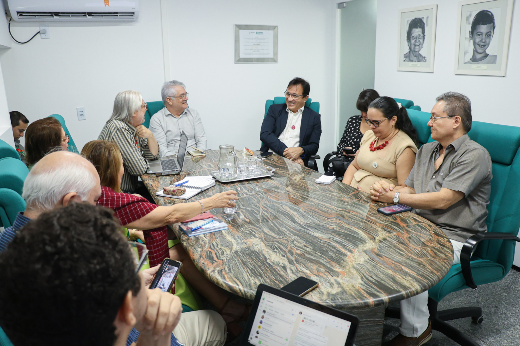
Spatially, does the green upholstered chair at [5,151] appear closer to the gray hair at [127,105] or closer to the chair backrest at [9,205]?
the chair backrest at [9,205]

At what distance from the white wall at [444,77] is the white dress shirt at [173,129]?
6.44 ft

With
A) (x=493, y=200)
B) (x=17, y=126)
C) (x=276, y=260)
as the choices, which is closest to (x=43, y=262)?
(x=276, y=260)

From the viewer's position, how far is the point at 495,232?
197 centimetres

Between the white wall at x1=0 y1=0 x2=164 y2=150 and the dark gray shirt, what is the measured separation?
3.18 metres

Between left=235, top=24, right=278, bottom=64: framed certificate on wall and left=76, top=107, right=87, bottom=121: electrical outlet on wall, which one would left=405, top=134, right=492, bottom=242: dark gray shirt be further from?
left=76, top=107, right=87, bottom=121: electrical outlet on wall

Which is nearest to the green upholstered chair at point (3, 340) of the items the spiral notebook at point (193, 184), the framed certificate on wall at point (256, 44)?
the spiral notebook at point (193, 184)

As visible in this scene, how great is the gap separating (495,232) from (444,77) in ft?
6.52

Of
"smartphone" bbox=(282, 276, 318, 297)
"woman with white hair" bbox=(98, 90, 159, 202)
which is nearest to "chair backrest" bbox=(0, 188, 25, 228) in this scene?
"woman with white hair" bbox=(98, 90, 159, 202)

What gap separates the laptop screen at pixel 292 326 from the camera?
3.73ft

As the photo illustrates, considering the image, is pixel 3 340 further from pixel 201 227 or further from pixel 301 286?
pixel 201 227

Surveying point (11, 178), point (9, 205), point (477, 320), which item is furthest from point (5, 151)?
point (477, 320)

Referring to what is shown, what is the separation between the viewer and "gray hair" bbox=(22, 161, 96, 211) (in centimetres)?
133

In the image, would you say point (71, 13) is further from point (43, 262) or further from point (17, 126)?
point (43, 262)

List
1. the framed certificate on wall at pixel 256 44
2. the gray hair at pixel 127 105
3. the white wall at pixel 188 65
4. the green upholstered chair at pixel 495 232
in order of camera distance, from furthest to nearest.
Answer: the framed certificate on wall at pixel 256 44, the white wall at pixel 188 65, the gray hair at pixel 127 105, the green upholstered chair at pixel 495 232
